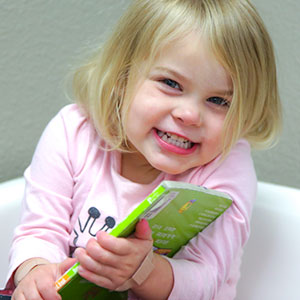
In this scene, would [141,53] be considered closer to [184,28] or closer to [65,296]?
[184,28]

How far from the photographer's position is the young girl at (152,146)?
0.79m

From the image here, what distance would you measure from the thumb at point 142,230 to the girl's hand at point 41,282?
10cm

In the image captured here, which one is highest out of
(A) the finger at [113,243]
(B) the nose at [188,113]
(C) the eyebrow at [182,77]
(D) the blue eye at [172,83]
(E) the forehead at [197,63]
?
(E) the forehead at [197,63]

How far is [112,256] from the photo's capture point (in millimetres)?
701

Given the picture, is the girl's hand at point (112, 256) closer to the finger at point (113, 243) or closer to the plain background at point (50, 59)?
the finger at point (113, 243)

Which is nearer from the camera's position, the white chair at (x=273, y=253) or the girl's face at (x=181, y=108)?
the girl's face at (x=181, y=108)

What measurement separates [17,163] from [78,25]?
1.02 feet

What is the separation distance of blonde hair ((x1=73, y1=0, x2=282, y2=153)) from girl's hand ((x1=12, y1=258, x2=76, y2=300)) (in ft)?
0.69

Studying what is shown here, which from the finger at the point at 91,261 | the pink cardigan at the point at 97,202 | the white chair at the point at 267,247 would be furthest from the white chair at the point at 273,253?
the finger at the point at 91,261

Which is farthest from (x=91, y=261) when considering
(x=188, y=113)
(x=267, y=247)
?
(x=267, y=247)

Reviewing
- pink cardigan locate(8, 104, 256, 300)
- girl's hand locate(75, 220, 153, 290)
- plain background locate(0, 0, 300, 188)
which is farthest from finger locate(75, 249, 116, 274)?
plain background locate(0, 0, 300, 188)

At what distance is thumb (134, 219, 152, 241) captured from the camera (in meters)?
0.71

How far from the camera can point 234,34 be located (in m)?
0.80

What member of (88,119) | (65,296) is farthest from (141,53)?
(65,296)
